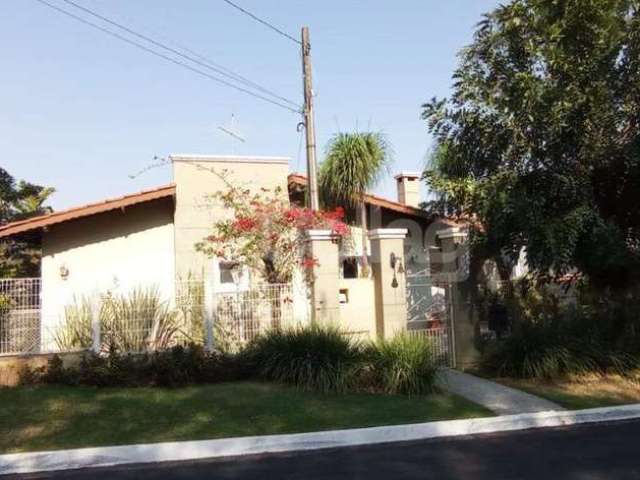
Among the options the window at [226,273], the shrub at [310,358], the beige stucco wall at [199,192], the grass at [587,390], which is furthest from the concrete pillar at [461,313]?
the beige stucco wall at [199,192]

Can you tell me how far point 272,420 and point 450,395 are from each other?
128 inches

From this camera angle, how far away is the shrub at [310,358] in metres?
10.6

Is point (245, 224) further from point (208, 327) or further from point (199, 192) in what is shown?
point (208, 327)

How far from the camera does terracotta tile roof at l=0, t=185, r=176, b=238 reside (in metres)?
14.0

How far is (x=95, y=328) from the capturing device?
38.0ft

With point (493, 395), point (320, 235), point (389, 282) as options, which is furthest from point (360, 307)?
point (493, 395)

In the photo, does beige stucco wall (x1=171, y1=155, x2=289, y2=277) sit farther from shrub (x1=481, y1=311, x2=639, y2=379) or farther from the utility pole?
shrub (x1=481, y1=311, x2=639, y2=379)

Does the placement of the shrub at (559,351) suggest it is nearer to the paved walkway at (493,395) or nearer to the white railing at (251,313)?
the paved walkway at (493,395)

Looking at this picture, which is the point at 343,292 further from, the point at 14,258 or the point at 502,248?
the point at 14,258

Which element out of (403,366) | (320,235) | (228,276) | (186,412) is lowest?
(186,412)

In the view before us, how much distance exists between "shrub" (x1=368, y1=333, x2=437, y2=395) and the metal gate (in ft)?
3.30

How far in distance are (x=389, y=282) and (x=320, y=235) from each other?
170 centimetres

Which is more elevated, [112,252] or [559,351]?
[112,252]

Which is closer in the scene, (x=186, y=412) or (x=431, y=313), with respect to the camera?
(x=186, y=412)
